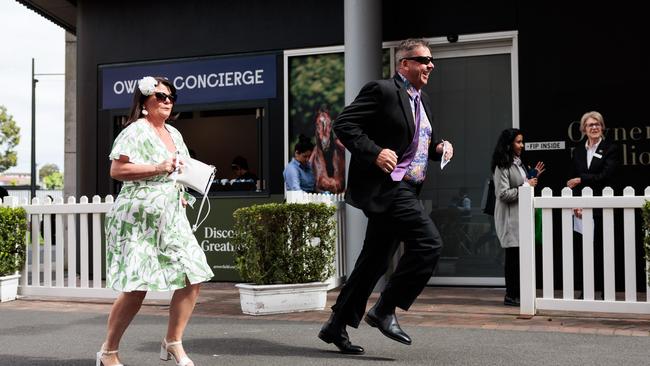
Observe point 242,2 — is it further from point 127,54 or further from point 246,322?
point 246,322

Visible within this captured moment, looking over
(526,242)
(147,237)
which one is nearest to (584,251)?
(526,242)

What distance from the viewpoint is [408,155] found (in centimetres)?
502

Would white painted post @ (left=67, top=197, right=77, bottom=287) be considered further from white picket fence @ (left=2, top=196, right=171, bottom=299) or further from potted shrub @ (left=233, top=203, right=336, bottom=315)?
potted shrub @ (left=233, top=203, right=336, bottom=315)

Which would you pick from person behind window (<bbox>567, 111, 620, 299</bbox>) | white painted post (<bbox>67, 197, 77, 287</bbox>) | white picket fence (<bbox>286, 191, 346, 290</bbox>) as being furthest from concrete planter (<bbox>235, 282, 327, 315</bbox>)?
person behind window (<bbox>567, 111, 620, 299</bbox>)

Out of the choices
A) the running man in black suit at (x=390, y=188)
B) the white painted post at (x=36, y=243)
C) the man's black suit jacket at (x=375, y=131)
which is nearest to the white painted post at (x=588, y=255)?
the running man in black suit at (x=390, y=188)

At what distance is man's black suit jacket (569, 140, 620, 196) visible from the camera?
7.43 metres

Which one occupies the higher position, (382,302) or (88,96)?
(88,96)

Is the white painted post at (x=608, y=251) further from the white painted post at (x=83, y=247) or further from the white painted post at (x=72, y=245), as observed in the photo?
the white painted post at (x=72, y=245)

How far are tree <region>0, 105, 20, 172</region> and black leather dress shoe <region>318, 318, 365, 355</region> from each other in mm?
50885

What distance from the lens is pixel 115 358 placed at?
4531 mm

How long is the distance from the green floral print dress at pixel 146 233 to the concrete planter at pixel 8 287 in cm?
443

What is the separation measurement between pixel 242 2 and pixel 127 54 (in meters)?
1.85

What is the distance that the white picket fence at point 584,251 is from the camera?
649 centimetres

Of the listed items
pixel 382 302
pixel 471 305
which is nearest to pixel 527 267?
pixel 471 305
